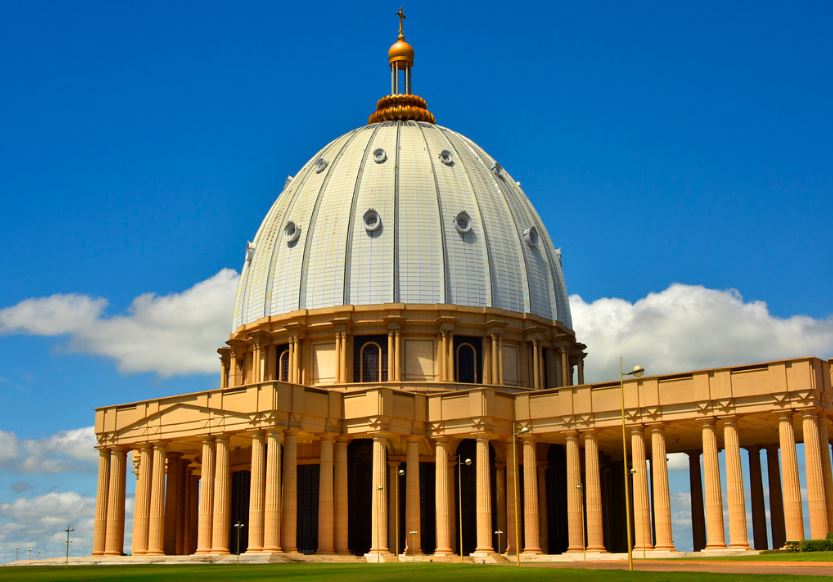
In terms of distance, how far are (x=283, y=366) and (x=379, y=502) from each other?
2221 cm

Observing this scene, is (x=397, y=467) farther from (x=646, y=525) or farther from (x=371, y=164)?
(x=371, y=164)

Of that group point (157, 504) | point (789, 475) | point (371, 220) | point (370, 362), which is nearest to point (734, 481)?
point (789, 475)

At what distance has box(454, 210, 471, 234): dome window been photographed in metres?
102

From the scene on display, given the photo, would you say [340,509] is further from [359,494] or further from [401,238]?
[401,238]

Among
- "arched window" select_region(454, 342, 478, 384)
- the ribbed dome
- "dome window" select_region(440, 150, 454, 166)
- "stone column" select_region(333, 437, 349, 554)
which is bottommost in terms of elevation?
"stone column" select_region(333, 437, 349, 554)

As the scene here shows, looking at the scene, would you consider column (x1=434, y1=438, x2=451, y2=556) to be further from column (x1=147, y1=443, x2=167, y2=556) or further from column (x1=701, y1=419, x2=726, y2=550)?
column (x1=147, y1=443, x2=167, y2=556)

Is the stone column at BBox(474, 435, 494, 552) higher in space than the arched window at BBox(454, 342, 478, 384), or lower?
lower

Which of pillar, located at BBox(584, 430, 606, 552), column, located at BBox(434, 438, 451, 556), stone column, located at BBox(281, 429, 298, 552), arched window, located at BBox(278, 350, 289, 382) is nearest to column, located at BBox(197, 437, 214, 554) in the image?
stone column, located at BBox(281, 429, 298, 552)

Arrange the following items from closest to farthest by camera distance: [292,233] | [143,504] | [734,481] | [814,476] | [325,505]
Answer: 1. [814,476]
2. [734,481]
3. [325,505]
4. [143,504]
5. [292,233]

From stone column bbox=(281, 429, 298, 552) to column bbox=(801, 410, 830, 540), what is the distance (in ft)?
109

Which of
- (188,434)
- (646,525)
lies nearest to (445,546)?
(646,525)

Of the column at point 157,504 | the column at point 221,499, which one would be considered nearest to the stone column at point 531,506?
the column at point 221,499

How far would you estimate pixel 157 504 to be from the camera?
3349 inches

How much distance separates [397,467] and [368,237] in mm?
22291
